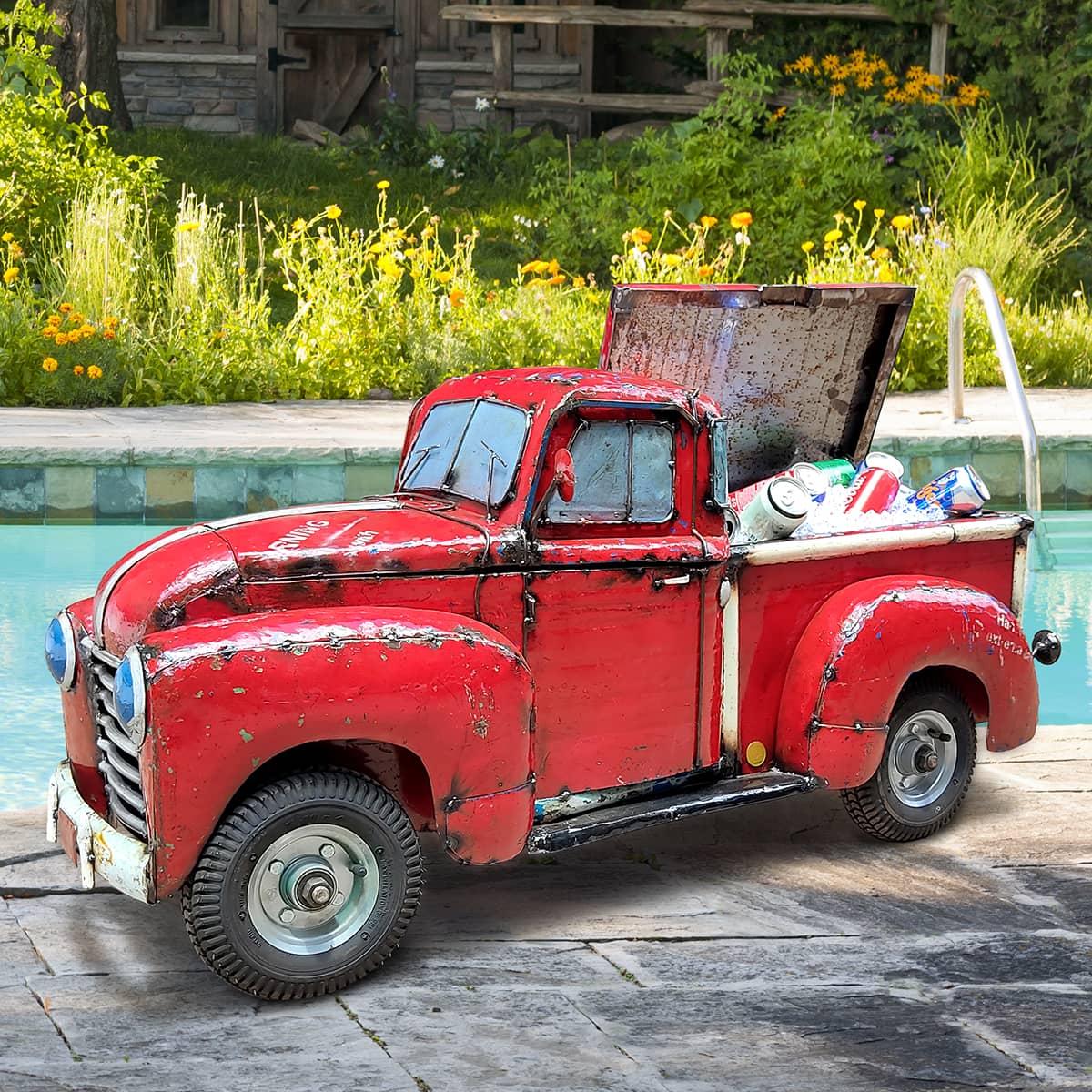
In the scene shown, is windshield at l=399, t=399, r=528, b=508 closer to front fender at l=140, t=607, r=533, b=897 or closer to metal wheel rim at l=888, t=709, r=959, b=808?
front fender at l=140, t=607, r=533, b=897

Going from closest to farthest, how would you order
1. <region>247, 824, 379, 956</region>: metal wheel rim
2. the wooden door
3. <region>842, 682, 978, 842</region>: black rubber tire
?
<region>247, 824, 379, 956</region>: metal wheel rim, <region>842, 682, 978, 842</region>: black rubber tire, the wooden door

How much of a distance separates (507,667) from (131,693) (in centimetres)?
78

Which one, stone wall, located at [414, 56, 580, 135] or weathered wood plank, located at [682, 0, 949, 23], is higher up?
weathered wood plank, located at [682, 0, 949, 23]

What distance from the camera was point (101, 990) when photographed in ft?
12.0

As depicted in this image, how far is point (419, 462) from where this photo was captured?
4359mm

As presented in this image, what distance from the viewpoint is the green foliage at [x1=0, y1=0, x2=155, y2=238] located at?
41.3 ft

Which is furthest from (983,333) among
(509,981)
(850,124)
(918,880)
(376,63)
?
(376,63)

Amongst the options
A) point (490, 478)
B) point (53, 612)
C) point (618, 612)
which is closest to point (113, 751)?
point (490, 478)

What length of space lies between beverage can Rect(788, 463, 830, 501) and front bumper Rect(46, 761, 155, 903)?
83.6 inches

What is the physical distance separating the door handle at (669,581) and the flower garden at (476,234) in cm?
655

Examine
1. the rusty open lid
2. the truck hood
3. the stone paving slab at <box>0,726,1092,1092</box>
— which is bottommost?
the stone paving slab at <box>0,726,1092,1092</box>

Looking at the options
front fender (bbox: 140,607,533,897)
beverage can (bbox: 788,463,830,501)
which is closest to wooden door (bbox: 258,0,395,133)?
beverage can (bbox: 788,463,830,501)

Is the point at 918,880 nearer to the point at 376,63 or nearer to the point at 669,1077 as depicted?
the point at 669,1077

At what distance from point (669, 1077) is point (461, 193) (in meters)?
14.5
